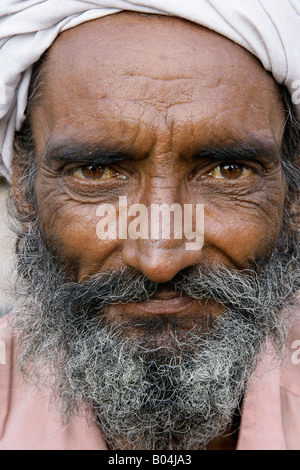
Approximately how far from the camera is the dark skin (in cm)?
190

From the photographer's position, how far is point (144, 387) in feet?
6.68

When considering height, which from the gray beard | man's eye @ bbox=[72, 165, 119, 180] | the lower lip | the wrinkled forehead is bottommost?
the gray beard

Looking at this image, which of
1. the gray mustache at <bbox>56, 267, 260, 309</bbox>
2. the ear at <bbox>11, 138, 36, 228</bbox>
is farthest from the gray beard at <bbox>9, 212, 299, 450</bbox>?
the ear at <bbox>11, 138, 36, 228</bbox>

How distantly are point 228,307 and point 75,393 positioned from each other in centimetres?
80

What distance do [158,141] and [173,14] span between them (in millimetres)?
486

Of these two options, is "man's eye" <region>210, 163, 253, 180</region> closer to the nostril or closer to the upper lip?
the nostril

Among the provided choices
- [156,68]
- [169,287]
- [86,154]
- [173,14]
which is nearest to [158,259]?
[169,287]

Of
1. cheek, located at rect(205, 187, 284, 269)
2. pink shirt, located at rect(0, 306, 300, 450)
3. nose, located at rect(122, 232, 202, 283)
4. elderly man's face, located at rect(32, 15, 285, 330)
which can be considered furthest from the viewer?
pink shirt, located at rect(0, 306, 300, 450)

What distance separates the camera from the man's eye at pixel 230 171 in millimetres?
2068

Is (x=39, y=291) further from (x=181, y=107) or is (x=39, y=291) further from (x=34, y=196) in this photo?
(x=181, y=107)

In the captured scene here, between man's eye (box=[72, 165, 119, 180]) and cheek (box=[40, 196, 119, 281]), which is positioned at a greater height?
man's eye (box=[72, 165, 119, 180])

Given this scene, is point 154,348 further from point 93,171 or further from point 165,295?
point 93,171

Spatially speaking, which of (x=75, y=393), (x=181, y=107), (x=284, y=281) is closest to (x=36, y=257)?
A: (x=75, y=393)
